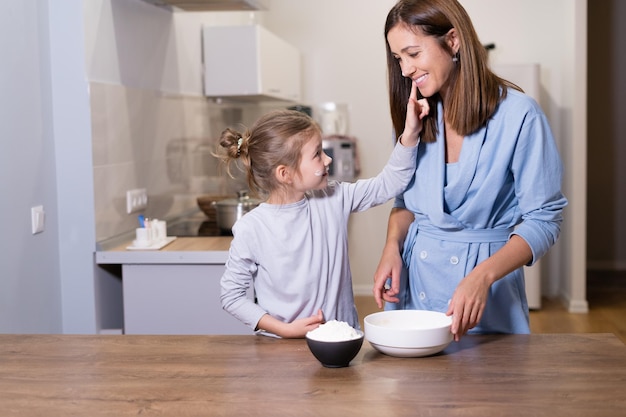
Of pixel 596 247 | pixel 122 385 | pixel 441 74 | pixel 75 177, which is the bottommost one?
pixel 596 247

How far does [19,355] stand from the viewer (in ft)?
5.18

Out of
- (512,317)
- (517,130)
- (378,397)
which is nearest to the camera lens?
(378,397)

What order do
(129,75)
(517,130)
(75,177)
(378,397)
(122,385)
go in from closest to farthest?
(378,397), (122,385), (517,130), (75,177), (129,75)

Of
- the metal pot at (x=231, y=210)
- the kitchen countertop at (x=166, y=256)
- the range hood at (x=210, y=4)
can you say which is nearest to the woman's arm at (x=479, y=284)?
the kitchen countertop at (x=166, y=256)

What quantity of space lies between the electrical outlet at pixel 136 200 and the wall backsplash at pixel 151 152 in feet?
0.08

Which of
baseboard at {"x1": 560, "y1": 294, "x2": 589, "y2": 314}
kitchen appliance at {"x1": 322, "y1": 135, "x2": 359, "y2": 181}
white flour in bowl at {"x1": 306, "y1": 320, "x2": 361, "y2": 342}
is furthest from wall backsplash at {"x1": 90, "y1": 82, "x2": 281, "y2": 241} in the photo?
baseboard at {"x1": 560, "y1": 294, "x2": 589, "y2": 314}

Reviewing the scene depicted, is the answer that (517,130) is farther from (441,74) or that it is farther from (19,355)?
(19,355)

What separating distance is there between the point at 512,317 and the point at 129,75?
6.33 feet

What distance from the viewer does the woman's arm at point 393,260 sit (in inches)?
69.4

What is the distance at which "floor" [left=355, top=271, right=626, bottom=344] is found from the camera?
187 inches

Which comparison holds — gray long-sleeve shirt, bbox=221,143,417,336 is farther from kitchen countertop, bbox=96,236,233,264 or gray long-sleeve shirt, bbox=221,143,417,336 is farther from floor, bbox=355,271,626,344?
floor, bbox=355,271,626,344

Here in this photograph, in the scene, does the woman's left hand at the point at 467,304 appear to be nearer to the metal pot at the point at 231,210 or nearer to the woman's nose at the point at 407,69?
the woman's nose at the point at 407,69

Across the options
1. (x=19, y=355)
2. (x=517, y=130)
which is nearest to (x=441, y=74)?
(x=517, y=130)

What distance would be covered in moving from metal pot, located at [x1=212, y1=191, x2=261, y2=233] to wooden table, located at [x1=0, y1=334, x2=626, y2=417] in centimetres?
153
